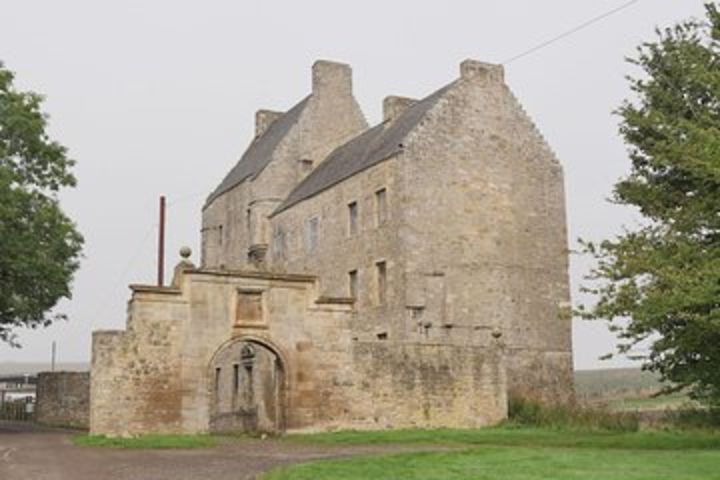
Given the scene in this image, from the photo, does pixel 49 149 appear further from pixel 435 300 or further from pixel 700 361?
pixel 700 361

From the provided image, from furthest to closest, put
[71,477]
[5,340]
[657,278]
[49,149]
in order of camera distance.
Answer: [5,340] < [49,149] < [657,278] < [71,477]

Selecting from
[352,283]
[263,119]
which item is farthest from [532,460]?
[263,119]

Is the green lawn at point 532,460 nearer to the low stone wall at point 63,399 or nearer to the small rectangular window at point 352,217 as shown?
the small rectangular window at point 352,217

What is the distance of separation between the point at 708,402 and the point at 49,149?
20245 millimetres

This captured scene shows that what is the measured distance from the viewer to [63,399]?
35906 mm

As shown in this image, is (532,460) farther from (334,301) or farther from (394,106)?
(394,106)

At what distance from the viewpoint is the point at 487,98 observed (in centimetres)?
3384

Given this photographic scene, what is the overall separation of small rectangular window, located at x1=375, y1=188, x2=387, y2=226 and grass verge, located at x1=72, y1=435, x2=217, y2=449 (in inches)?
465

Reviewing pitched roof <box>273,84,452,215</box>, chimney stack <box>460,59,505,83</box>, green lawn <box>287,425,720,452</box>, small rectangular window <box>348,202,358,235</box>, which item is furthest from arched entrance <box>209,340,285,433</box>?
chimney stack <box>460,59,505,83</box>

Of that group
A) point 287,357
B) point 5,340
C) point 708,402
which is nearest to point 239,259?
point 5,340

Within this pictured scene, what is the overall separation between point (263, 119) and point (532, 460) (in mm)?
35853

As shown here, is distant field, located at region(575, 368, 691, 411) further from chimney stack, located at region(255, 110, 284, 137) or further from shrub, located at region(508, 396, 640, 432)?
chimney stack, located at region(255, 110, 284, 137)

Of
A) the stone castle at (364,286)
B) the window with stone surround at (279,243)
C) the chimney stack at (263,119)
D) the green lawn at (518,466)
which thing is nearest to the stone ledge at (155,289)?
the stone castle at (364,286)

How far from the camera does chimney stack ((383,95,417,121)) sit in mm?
36875
